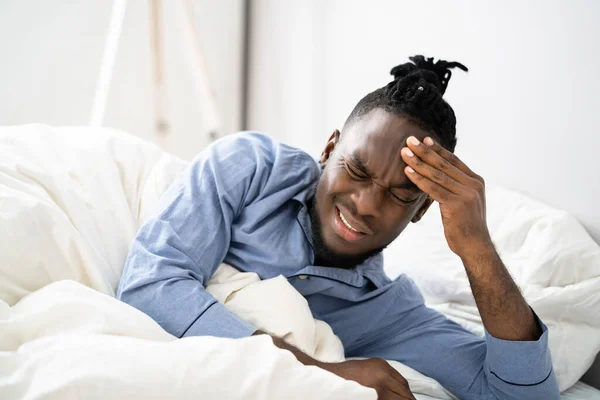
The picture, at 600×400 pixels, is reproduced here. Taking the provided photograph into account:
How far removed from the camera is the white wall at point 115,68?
6.98 feet

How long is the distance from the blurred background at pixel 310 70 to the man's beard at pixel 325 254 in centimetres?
56

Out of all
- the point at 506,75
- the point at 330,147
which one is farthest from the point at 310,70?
the point at 330,147

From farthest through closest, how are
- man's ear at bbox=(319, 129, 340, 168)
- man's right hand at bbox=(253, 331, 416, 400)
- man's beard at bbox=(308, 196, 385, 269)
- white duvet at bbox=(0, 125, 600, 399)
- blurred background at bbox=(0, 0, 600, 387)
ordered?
blurred background at bbox=(0, 0, 600, 387)
man's ear at bbox=(319, 129, 340, 168)
man's beard at bbox=(308, 196, 385, 269)
man's right hand at bbox=(253, 331, 416, 400)
white duvet at bbox=(0, 125, 600, 399)

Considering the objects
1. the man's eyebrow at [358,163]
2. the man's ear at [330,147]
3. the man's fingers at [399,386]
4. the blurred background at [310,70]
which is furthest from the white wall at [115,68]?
the man's fingers at [399,386]

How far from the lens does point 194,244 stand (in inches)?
40.6

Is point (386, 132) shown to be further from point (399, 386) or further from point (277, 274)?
point (399, 386)

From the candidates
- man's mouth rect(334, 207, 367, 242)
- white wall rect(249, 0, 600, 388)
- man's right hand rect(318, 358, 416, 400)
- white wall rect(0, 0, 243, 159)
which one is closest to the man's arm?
man's mouth rect(334, 207, 367, 242)

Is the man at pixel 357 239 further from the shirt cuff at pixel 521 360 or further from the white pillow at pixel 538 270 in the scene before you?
the white pillow at pixel 538 270

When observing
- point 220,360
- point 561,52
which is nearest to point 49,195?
point 220,360

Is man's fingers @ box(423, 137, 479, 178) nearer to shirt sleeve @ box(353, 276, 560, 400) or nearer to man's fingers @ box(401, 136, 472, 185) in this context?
man's fingers @ box(401, 136, 472, 185)

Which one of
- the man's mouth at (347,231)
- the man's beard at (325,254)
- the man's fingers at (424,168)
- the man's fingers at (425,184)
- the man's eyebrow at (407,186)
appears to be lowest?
the man's beard at (325,254)

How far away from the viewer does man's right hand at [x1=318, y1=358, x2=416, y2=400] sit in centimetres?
91

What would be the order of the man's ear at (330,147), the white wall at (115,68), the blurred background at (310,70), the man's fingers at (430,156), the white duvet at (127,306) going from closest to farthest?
the white duvet at (127,306), the man's fingers at (430,156), the man's ear at (330,147), the blurred background at (310,70), the white wall at (115,68)

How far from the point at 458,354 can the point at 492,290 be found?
0.18 metres
